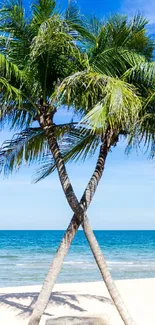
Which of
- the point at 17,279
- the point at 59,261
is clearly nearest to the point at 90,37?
the point at 59,261

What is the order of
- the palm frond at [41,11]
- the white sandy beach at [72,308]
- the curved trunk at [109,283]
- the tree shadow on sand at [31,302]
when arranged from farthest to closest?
the tree shadow on sand at [31,302], the white sandy beach at [72,308], the palm frond at [41,11], the curved trunk at [109,283]

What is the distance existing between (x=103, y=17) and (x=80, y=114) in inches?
55.8

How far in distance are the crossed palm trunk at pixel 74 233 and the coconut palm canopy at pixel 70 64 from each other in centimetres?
30

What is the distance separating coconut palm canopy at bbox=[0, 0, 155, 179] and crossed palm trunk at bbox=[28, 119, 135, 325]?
0.30 m

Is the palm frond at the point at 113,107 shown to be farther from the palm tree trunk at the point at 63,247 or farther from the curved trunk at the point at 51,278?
the curved trunk at the point at 51,278

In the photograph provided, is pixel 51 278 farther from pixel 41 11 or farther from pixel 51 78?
pixel 41 11

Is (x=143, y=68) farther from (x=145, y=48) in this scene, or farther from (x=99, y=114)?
(x=99, y=114)

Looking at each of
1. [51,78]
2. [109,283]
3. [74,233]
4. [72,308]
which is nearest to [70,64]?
[51,78]

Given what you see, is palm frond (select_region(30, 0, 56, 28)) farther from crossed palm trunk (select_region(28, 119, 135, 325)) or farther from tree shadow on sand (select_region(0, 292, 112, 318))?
tree shadow on sand (select_region(0, 292, 112, 318))

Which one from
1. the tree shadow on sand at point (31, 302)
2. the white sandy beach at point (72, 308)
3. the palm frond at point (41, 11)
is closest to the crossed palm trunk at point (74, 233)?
the white sandy beach at point (72, 308)

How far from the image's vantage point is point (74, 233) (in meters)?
6.70

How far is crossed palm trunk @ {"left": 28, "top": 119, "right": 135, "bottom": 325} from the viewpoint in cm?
639

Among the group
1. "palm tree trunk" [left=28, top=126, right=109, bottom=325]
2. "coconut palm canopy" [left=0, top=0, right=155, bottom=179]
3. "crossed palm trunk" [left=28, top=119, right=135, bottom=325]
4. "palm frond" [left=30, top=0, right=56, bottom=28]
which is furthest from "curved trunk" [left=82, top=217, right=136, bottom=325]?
"palm frond" [left=30, top=0, right=56, bottom=28]

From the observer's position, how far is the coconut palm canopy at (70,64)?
20.9 feet
